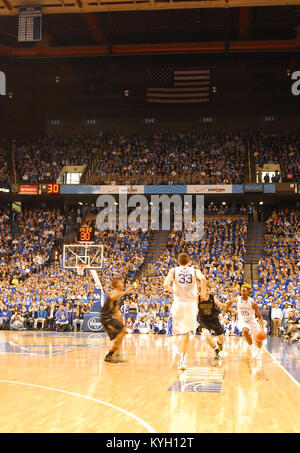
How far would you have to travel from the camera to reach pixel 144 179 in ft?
119

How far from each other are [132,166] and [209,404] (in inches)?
1256

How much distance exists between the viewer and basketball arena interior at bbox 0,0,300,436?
793 inches

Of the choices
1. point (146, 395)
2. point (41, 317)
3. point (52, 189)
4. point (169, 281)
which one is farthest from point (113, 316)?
point (52, 189)

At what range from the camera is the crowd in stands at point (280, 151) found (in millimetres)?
35188

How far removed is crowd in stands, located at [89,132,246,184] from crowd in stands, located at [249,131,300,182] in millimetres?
1218

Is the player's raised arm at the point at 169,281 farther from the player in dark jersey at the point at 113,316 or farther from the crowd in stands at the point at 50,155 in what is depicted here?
the crowd in stands at the point at 50,155

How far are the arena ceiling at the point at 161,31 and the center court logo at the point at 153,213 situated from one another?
33.7 ft

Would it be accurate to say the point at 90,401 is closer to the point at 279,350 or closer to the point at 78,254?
the point at 279,350

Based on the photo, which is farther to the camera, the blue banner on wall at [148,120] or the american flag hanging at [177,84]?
the blue banner on wall at [148,120]

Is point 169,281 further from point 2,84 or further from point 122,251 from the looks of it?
point 2,84

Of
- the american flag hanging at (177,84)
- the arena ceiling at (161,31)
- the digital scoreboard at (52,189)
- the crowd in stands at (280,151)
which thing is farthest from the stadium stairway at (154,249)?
the arena ceiling at (161,31)

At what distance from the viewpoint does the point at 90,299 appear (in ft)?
86.7
